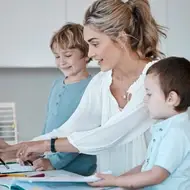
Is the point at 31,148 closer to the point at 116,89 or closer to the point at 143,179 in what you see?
the point at 116,89

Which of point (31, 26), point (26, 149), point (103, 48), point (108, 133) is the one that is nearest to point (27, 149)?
point (26, 149)

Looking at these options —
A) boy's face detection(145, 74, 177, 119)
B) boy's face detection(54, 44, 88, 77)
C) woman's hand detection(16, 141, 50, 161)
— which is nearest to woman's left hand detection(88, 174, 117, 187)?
boy's face detection(145, 74, 177, 119)

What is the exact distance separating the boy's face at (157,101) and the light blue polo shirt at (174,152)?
0.03 metres

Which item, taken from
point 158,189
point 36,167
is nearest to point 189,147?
point 158,189

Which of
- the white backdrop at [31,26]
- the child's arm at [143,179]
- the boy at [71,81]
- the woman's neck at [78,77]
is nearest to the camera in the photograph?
the child's arm at [143,179]

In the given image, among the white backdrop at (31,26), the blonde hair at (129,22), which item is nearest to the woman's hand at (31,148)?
the blonde hair at (129,22)

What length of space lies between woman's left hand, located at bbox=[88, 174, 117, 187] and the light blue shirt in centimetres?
54

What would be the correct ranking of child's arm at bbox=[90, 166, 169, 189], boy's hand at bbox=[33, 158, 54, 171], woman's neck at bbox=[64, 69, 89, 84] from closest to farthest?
child's arm at bbox=[90, 166, 169, 189], boy's hand at bbox=[33, 158, 54, 171], woman's neck at bbox=[64, 69, 89, 84]

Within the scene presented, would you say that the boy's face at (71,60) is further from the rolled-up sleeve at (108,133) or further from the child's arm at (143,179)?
the child's arm at (143,179)

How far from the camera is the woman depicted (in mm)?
1708

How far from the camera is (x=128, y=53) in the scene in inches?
70.6

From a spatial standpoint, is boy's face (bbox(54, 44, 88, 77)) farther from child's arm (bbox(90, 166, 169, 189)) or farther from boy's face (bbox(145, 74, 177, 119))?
child's arm (bbox(90, 166, 169, 189))

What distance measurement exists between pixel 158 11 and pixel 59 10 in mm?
605

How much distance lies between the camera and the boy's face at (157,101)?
1412mm
